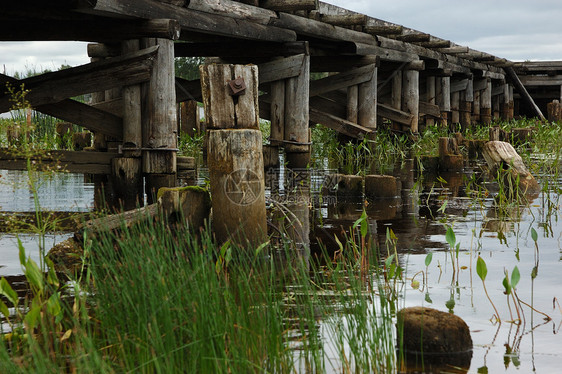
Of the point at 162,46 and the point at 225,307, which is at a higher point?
the point at 162,46

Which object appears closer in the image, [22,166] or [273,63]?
[22,166]

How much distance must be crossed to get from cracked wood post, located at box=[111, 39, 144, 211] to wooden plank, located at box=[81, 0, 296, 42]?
77cm

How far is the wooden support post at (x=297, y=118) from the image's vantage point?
402 inches

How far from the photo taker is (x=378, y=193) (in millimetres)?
8609

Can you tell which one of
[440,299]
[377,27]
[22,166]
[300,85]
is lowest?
[440,299]

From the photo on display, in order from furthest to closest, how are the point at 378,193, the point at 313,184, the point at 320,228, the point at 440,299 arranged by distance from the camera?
the point at 313,184 → the point at 378,193 → the point at 320,228 → the point at 440,299

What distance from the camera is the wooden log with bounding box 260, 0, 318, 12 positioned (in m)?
9.60

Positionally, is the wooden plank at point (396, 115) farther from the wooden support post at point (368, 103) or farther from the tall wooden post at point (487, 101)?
the tall wooden post at point (487, 101)

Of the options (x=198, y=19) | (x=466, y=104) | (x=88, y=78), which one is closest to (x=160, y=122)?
(x=88, y=78)

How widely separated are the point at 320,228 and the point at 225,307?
11.4 ft

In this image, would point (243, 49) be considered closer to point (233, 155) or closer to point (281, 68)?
point (281, 68)

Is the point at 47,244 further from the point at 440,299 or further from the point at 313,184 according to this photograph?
the point at 313,184

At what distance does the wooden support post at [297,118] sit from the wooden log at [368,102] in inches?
106

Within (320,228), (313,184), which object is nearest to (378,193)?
(313,184)
